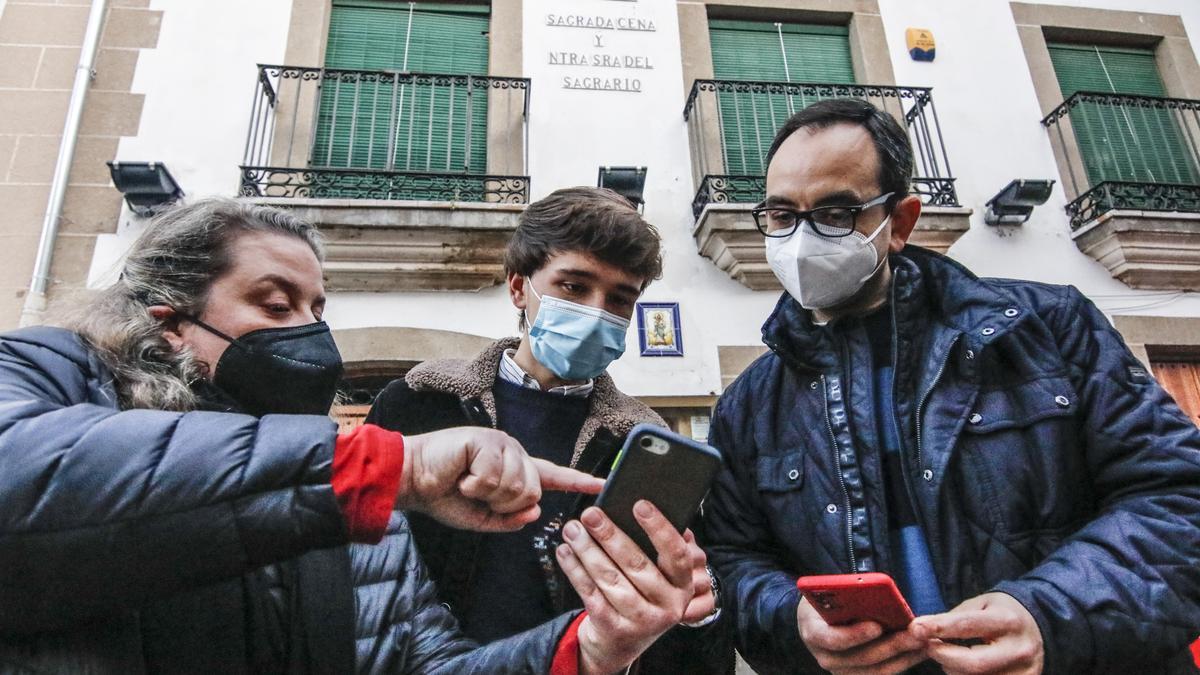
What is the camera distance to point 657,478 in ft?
3.14

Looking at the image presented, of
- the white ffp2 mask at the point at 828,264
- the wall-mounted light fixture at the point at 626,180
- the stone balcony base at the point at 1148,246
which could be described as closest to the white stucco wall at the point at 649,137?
the stone balcony base at the point at 1148,246

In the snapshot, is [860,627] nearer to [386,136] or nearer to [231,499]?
[231,499]

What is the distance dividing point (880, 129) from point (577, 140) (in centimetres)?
350

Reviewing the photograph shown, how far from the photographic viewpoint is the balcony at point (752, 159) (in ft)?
15.3

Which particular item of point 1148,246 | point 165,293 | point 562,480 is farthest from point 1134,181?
→ point 165,293

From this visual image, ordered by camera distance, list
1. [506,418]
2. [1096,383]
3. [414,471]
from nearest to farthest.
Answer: [414,471]
[1096,383]
[506,418]

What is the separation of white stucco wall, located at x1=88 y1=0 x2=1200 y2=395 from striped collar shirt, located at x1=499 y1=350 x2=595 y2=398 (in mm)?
2431

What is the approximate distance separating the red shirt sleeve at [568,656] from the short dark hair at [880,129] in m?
1.37

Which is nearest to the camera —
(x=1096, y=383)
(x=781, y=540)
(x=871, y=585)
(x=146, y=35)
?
(x=871, y=585)

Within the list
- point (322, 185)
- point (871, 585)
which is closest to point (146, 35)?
point (322, 185)

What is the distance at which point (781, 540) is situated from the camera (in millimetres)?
1586

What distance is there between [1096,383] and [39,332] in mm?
1922

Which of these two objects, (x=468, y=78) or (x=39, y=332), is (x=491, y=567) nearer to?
(x=39, y=332)

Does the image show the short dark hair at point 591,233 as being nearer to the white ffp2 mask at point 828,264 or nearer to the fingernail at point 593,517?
the white ffp2 mask at point 828,264
